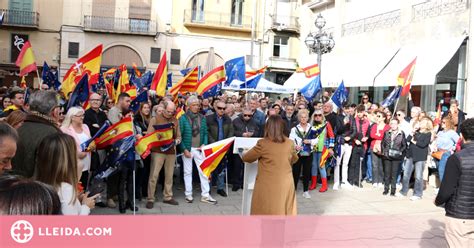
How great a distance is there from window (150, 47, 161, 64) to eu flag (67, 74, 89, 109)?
25.4 metres

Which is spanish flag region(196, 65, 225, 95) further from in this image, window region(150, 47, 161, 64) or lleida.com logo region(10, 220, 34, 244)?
window region(150, 47, 161, 64)

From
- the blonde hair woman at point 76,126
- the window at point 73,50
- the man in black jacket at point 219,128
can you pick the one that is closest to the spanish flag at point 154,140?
the blonde hair woman at point 76,126

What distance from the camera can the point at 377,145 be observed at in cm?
988

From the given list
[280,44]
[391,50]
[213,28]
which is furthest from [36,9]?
[391,50]

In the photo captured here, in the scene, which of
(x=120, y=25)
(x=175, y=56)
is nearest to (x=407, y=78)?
(x=175, y=56)

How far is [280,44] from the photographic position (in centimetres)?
3578

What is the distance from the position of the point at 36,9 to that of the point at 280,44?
18599mm

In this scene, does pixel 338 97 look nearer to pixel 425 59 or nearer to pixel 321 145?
pixel 321 145

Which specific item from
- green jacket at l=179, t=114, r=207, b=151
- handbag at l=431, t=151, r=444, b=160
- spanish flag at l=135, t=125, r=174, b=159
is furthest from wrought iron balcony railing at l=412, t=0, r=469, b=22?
spanish flag at l=135, t=125, r=174, b=159

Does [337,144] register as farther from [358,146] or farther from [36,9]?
[36,9]

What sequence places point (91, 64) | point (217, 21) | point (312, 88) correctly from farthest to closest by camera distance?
point (217, 21) < point (312, 88) < point (91, 64)

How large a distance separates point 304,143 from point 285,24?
27.9 metres

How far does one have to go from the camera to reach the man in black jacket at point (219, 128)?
877 centimetres

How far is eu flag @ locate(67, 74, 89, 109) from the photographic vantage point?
25.3 ft
